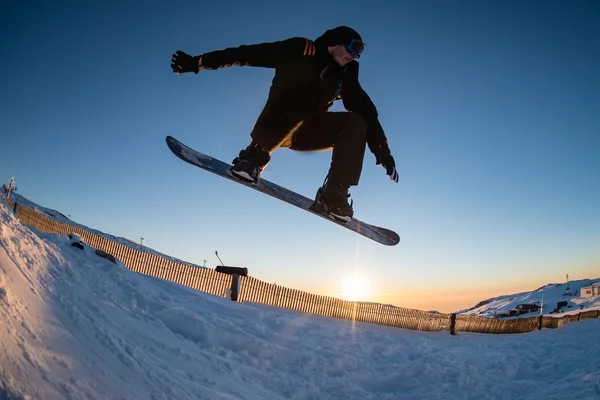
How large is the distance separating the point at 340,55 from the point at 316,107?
51 cm

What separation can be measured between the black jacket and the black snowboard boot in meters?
0.67

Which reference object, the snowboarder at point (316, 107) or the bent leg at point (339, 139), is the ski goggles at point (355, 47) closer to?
the snowboarder at point (316, 107)

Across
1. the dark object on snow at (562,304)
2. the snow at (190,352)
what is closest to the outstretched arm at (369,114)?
the snow at (190,352)

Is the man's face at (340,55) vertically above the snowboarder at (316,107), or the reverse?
the man's face at (340,55)

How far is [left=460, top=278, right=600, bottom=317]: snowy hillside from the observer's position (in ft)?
168

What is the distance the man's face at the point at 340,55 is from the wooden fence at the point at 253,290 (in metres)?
9.29

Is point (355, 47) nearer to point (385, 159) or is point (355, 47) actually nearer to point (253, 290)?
point (385, 159)

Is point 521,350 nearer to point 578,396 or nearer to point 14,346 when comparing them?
point 578,396

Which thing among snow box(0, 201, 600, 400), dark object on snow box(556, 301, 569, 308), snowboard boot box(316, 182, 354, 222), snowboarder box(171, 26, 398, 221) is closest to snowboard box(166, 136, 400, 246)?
snowboard boot box(316, 182, 354, 222)

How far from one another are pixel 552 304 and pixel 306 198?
239 feet

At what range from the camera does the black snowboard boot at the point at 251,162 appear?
420 centimetres

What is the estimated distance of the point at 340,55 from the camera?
3.52 metres

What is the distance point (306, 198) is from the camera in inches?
191

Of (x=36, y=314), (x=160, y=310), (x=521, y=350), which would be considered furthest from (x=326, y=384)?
(x=521, y=350)
